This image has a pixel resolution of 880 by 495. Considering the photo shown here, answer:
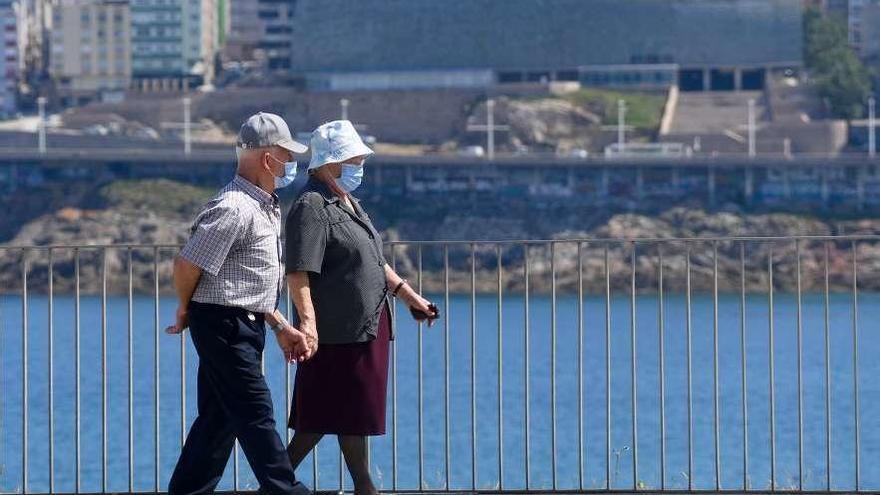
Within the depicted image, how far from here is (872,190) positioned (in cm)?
8462

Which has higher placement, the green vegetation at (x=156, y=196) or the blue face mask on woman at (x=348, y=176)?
the blue face mask on woman at (x=348, y=176)

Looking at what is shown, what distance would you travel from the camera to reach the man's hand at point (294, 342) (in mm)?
8062

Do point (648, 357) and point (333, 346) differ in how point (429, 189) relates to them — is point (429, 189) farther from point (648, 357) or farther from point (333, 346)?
point (333, 346)

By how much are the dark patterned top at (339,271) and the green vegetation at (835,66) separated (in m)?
83.8

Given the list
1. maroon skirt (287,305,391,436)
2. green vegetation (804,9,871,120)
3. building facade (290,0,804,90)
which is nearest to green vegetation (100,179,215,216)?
building facade (290,0,804,90)

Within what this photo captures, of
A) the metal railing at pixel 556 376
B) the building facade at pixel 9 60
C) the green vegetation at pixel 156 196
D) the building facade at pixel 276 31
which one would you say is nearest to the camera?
the metal railing at pixel 556 376

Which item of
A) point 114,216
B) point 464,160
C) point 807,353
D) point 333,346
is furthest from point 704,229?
point 333,346

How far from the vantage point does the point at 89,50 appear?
113438 mm

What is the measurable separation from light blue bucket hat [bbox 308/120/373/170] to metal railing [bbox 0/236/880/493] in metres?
0.85

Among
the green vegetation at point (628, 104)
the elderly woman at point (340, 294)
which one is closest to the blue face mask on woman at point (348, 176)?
the elderly woman at point (340, 294)

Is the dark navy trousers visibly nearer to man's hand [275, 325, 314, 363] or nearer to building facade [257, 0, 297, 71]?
man's hand [275, 325, 314, 363]

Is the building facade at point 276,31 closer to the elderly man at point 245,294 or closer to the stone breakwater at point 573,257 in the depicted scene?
the stone breakwater at point 573,257

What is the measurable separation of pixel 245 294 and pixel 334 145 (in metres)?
0.71

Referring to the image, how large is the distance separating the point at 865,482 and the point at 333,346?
9826 millimetres
